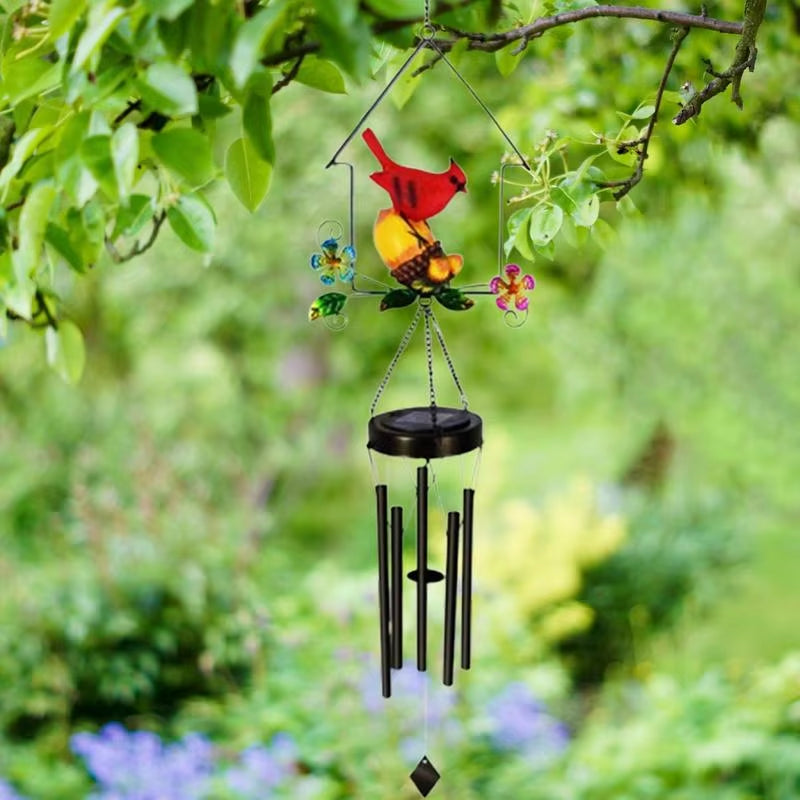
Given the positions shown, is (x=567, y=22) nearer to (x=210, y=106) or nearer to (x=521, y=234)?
(x=521, y=234)

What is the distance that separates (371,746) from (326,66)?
6.04 feet

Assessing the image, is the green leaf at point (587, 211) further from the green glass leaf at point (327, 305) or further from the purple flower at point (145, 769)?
the purple flower at point (145, 769)

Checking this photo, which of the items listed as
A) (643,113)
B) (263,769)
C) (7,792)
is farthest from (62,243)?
(7,792)

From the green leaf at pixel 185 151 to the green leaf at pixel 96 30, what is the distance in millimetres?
79

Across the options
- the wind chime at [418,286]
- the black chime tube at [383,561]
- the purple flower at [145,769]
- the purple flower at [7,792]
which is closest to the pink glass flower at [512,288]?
the wind chime at [418,286]

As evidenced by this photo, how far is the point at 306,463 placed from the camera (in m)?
4.57

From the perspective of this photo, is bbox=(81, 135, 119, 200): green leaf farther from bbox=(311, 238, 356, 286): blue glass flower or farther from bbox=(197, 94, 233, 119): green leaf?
bbox=(311, 238, 356, 286): blue glass flower

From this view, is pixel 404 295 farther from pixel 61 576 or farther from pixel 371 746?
pixel 61 576

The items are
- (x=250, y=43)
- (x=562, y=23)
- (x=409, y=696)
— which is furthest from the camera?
(x=409, y=696)

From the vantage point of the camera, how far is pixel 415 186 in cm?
107

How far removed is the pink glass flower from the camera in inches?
43.4

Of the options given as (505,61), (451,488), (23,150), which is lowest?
(23,150)

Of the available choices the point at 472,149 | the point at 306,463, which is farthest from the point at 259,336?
the point at 472,149

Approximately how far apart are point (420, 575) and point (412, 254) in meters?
0.34
